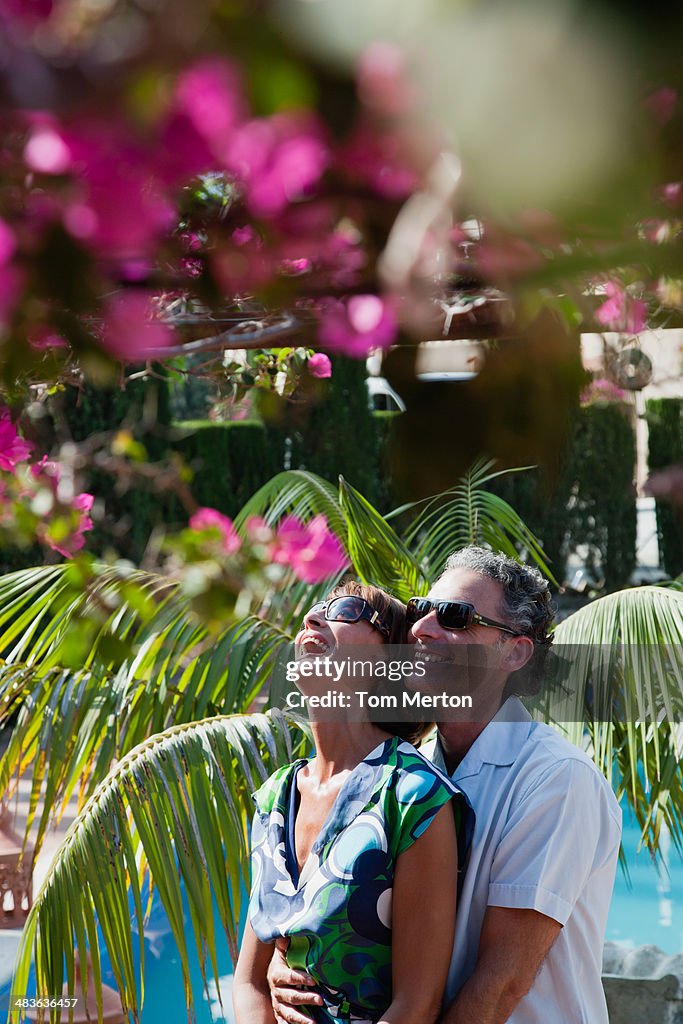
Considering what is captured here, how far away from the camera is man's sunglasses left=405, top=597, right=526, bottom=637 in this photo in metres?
2.14

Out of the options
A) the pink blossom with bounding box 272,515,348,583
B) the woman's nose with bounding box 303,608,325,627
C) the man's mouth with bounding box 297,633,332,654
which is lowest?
the man's mouth with bounding box 297,633,332,654

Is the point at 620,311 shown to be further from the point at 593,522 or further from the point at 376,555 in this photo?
the point at 593,522

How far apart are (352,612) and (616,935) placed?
6.68 metres

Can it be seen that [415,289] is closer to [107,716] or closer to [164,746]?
[164,746]

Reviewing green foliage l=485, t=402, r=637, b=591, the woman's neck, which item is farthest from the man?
green foliage l=485, t=402, r=637, b=591

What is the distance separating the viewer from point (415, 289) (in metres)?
0.52

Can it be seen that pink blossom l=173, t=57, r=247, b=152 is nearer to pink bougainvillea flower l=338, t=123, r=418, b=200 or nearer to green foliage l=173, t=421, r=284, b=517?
pink bougainvillea flower l=338, t=123, r=418, b=200

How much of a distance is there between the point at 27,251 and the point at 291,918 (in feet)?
5.46

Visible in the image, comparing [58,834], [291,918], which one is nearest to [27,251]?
[291,918]

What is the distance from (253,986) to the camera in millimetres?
2049

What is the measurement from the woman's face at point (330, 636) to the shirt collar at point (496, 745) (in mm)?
283

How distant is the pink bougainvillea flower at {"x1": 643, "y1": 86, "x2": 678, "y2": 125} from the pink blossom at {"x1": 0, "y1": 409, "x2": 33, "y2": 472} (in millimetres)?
1741

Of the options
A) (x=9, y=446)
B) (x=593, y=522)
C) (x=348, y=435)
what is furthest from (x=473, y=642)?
(x=593, y=522)

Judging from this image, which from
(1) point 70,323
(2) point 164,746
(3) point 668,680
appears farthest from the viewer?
(3) point 668,680
